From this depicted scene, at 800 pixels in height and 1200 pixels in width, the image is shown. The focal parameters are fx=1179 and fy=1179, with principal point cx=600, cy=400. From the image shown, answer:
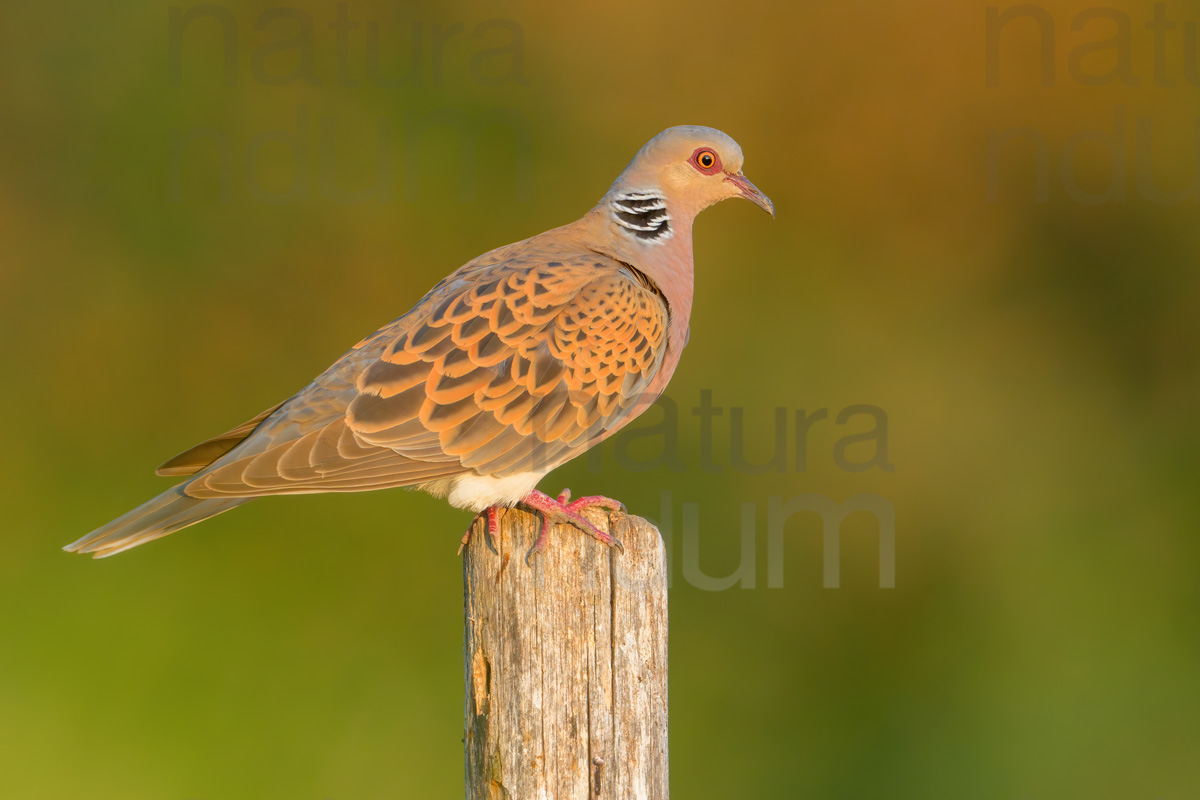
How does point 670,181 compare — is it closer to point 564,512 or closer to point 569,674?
point 564,512

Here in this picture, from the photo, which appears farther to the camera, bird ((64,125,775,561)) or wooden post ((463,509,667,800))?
bird ((64,125,775,561))

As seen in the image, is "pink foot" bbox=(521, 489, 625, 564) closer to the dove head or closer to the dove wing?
the dove wing

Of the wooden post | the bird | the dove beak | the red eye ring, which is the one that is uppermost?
the red eye ring

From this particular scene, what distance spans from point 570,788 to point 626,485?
371cm

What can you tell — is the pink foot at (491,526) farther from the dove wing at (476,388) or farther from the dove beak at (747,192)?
the dove beak at (747,192)

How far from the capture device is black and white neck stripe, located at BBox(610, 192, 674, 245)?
391cm

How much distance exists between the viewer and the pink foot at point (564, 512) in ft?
8.91

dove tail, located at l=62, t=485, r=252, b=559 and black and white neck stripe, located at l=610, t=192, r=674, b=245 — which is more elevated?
black and white neck stripe, located at l=610, t=192, r=674, b=245

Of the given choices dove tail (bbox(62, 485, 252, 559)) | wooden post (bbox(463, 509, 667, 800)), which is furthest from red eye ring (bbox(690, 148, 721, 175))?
dove tail (bbox(62, 485, 252, 559))

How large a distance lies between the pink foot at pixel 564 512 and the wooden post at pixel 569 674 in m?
0.02

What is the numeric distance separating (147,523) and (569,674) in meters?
1.23

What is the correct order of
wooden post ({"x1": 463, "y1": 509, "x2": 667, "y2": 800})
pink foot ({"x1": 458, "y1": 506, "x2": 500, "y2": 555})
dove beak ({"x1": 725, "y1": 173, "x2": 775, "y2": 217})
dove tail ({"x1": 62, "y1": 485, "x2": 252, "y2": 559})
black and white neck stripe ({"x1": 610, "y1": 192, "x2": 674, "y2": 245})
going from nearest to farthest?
wooden post ({"x1": 463, "y1": 509, "x2": 667, "y2": 800}) < pink foot ({"x1": 458, "y1": 506, "x2": 500, "y2": 555}) < dove tail ({"x1": 62, "y1": 485, "x2": 252, "y2": 559}) < black and white neck stripe ({"x1": 610, "y1": 192, "x2": 674, "y2": 245}) < dove beak ({"x1": 725, "y1": 173, "x2": 775, "y2": 217})

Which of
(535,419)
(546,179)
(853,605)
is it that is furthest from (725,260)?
(535,419)

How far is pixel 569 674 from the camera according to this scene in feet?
8.58
